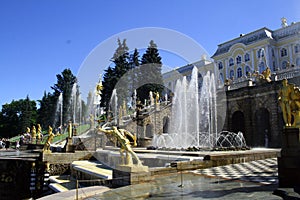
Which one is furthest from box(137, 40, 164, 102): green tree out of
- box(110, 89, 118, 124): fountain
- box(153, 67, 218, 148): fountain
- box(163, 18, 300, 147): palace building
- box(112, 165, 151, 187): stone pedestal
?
box(112, 165, 151, 187): stone pedestal

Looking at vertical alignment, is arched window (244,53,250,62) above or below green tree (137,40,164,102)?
above

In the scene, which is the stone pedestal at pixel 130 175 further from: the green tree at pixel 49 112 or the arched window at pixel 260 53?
the green tree at pixel 49 112

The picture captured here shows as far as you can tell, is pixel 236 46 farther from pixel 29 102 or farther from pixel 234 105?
pixel 29 102

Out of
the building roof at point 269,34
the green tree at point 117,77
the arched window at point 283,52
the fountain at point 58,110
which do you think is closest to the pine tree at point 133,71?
the green tree at point 117,77

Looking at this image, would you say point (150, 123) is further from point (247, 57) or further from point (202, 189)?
point (247, 57)

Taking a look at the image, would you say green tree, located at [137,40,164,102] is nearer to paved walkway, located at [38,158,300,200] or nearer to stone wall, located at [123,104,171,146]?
stone wall, located at [123,104,171,146]

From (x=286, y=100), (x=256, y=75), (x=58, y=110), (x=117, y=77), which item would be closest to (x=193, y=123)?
(x=256, y=75)

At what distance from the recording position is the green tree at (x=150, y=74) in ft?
124

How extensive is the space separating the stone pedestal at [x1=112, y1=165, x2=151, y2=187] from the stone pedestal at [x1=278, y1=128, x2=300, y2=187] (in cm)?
343

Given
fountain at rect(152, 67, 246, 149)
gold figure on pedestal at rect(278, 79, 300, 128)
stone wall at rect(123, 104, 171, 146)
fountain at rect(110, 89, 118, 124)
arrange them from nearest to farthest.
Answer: gold figure on pedestal at rect(278, 79, 300, 128), fountain at rect(152, 67, 246, 149), stone wall at rect(123, 104, 171, 146), fountain at rect(110, 89, 118, 124)

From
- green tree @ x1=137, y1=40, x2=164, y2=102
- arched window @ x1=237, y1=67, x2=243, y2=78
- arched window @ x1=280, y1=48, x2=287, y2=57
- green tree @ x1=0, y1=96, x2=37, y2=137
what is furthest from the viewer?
green tree @ x1=0, y1=96, x2=37, y2=137

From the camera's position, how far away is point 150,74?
38.5m

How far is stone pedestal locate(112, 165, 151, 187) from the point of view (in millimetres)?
6973

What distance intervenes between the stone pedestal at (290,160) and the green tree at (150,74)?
31605mm
